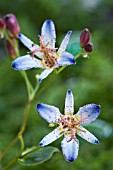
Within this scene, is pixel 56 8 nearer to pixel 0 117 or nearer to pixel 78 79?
pixel 78 79

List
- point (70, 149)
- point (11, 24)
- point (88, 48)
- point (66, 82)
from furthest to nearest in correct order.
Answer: point (66, 82)
point (11, 24)
point (88, 48)
point (70, 149)

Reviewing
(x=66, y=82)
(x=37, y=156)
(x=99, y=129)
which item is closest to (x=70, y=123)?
(x=37, y=156)

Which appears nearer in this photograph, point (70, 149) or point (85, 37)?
point (70, 149)

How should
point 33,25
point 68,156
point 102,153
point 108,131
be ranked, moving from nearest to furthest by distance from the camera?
point 68,156, point 108,131, point 102,153, point 33,25

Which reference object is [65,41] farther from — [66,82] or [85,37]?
[66,82]

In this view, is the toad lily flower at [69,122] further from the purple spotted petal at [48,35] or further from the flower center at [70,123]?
the purple spotted petal at [48,35]

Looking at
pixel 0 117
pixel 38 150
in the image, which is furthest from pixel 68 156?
Result: pixel 0 117
